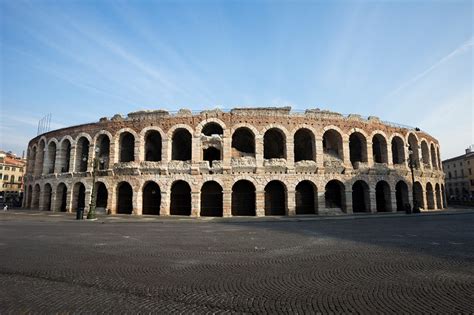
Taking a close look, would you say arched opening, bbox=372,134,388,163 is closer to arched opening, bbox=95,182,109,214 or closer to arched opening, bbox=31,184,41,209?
arched opening, bbox=95,182,109,214

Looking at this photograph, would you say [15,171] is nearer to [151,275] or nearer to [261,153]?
[261,153]

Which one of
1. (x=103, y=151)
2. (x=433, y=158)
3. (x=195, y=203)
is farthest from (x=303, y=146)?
(x=103, y=151)

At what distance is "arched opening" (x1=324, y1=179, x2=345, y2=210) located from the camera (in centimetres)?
2639

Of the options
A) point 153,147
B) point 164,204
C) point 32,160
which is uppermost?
point 153,147

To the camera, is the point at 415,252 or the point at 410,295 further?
the point at 415,252

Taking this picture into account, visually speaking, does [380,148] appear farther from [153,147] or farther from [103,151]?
[103,151]

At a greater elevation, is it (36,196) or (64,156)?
(64,156)

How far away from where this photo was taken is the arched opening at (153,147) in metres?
28.8

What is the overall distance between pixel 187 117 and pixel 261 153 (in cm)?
778

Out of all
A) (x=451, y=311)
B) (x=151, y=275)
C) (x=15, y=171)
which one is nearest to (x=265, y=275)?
(x=151, y=275)

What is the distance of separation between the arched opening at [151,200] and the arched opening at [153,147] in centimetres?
398

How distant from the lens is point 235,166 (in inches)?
953

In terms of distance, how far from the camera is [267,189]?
86.1 feet

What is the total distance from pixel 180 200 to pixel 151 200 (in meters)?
3.22
